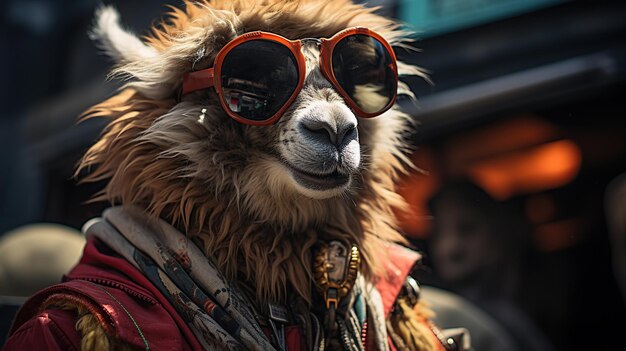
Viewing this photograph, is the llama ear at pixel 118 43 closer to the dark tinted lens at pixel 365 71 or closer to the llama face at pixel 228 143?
the llama face at pixel 228 143

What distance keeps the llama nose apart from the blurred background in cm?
180

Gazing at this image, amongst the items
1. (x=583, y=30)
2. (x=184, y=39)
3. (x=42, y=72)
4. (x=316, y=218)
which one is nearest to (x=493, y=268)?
(x=583, y=30)

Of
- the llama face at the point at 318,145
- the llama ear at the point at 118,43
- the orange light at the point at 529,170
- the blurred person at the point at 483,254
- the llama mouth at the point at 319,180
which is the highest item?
the llama ear at the point at 118,43

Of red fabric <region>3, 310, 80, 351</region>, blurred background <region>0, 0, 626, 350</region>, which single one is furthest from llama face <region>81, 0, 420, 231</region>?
blurred background <region>0, 0, 626, 350</region>

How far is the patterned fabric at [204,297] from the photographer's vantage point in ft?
5.71

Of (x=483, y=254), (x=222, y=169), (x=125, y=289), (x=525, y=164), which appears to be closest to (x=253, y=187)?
(x=222, y=169)

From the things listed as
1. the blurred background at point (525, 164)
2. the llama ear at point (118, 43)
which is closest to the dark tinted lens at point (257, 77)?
the llama ear at point (118, 43)

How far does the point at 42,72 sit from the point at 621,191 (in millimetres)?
6703

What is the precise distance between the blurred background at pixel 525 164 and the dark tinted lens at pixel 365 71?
1.72 metres

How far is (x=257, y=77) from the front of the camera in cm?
189

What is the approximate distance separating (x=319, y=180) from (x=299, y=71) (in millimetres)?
290

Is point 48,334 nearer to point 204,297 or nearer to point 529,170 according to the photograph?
point 204,297

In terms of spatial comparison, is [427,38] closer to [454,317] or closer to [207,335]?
[454,317]

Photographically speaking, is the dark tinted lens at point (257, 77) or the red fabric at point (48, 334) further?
the dark tinted lens at point (257, 77)
